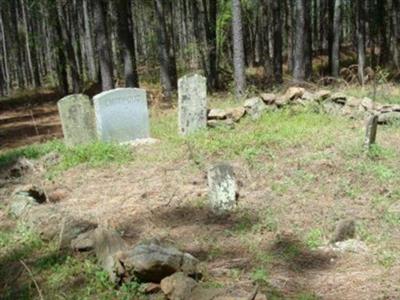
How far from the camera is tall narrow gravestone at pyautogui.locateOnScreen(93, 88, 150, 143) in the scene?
391 inches

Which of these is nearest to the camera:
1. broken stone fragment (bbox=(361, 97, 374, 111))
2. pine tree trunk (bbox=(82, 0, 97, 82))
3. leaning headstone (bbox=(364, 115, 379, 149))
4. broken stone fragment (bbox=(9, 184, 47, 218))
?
broken stone fragment (bbox=(9, 184, 47, 218))

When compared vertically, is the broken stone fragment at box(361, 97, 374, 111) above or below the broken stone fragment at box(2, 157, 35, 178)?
above

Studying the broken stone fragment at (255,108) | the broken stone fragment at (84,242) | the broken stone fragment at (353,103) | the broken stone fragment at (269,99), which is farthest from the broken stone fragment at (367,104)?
the broken stone fragment at (84,242)

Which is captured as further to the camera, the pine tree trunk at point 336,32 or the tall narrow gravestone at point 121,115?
the pine tree trunk at point 336,32

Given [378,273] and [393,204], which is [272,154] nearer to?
[393,204]

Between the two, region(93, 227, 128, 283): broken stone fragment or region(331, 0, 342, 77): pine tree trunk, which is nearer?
region(93, 227, 128, 283): broken stone fragment

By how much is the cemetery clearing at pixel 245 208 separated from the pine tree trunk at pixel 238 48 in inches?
171

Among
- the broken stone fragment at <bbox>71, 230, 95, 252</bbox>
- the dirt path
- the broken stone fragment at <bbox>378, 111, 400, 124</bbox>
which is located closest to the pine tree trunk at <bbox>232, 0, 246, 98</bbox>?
the dirt path

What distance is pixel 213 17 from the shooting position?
21109 mm

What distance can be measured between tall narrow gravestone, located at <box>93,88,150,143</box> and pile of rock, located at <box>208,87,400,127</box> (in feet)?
4.82

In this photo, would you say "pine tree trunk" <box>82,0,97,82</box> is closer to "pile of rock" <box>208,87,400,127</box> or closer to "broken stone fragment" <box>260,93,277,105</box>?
"broken stone fragment" <box>260,93,277,105</box>

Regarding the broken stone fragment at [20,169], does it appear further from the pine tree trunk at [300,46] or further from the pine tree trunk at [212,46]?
the pine tree trunk at [212,46]

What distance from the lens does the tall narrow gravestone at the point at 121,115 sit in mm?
9930

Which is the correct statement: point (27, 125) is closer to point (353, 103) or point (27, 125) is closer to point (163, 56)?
point (163, 56)
